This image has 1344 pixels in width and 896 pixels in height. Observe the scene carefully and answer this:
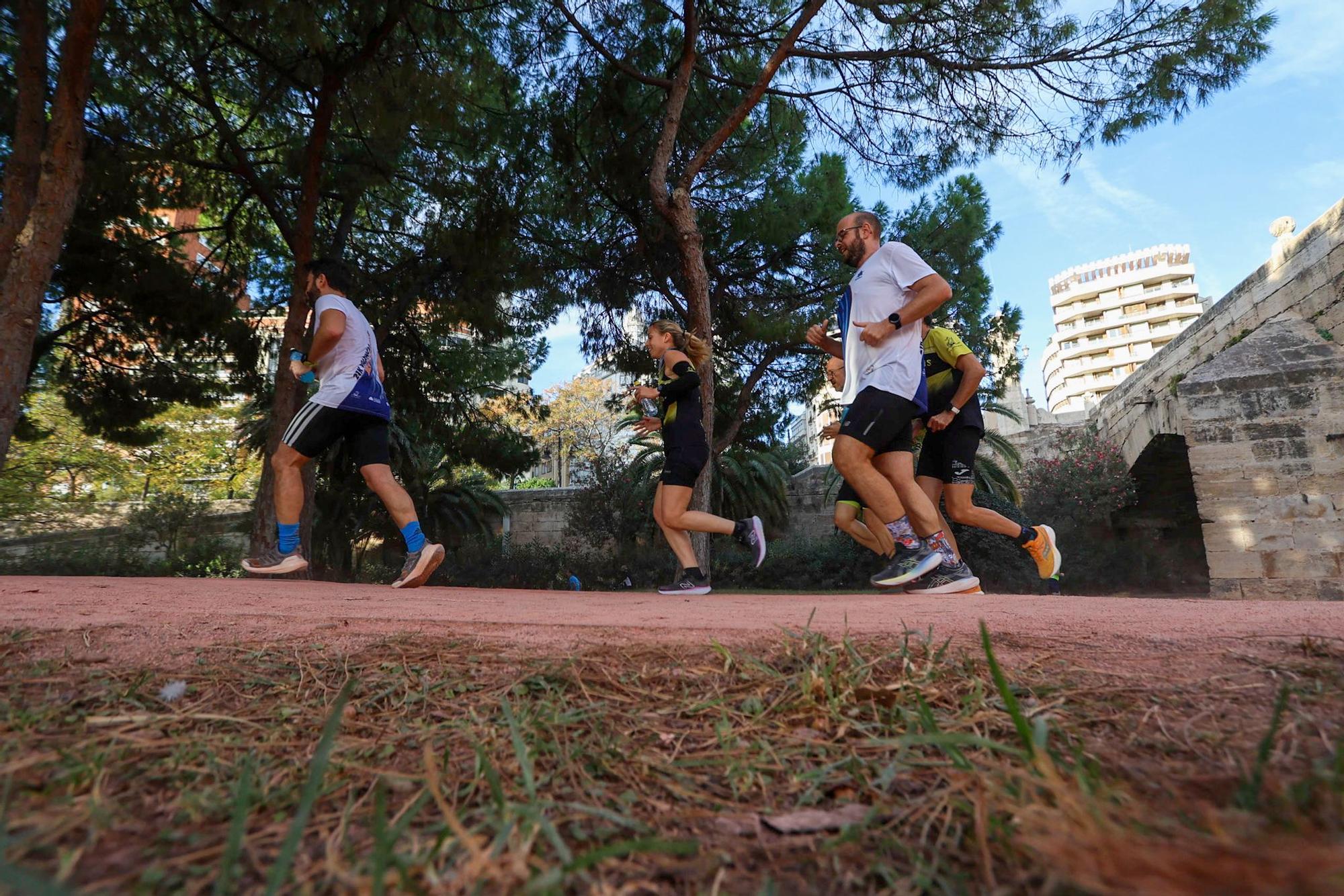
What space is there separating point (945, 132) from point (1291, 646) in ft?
26.4

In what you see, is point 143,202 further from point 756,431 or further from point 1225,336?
point 1225,336

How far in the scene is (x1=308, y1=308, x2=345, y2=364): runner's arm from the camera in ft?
13.9

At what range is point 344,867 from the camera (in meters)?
0.77

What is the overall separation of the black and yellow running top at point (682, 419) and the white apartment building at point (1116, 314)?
243 ft

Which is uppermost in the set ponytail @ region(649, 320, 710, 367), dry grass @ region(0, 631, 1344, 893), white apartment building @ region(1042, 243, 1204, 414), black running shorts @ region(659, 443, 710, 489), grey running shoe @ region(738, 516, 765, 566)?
white apartment building @ region(1042, 243, 1204, 414)

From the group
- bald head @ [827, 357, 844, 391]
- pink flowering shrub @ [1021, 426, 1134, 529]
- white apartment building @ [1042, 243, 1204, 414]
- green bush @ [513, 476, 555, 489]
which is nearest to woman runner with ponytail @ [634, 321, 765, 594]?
bald head @ [827, 357, 844, 391]

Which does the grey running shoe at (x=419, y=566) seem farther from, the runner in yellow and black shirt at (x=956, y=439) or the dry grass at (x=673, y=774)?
the runner in yellow and black shirt at (x=956, y=439)

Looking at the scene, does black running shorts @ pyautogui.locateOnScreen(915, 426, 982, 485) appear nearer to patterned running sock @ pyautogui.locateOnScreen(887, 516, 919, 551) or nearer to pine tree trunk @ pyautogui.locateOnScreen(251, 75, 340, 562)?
patterned running sock @ pyautogui.locateOnScreen(887, 516, 919, 551)

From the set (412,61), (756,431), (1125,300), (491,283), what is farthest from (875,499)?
(1125,300)

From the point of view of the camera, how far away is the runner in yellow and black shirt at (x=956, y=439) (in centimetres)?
447

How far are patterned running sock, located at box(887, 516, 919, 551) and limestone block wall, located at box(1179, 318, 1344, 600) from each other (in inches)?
226

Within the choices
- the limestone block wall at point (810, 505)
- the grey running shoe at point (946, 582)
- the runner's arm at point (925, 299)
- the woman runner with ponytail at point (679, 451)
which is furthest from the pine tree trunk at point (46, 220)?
the limestone block wall at point (810, 505)

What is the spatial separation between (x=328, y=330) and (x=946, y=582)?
12.2 ft

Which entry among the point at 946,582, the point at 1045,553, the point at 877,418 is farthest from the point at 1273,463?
the point at 877,418
